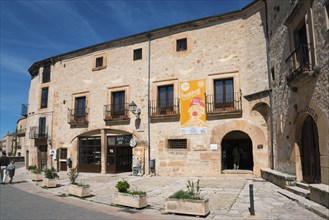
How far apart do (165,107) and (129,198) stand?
7826 millimetres

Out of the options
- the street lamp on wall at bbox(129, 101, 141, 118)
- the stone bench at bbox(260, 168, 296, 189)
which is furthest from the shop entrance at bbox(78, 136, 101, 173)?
the stone bench at bbox(260, 168, 296, 189)

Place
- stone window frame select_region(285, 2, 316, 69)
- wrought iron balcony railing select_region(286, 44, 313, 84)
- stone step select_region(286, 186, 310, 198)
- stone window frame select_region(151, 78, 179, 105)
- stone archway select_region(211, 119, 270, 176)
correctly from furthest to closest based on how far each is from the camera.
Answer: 1. stone window frame select_region(151, 78, 179, 105)
2. stone archway select_region(211, 119, 270, 176)
3. wrought iron balcony railing select_region(286, 44, 313, 84)
4. stone window frame select_region(285, 2, 316, 69)
5. stone step select_region(286, 186, 310, 198)

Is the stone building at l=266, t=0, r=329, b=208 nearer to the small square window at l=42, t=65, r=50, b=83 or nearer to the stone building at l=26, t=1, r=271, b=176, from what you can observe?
the stone building at l=26, t=1, r=271, b=176

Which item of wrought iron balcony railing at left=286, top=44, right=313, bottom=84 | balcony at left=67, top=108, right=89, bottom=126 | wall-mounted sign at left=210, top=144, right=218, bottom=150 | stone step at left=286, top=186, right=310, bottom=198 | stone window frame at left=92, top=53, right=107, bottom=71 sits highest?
stone window frame at left=92, top=53, right=107, bottom=71

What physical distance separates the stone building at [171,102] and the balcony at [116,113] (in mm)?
63

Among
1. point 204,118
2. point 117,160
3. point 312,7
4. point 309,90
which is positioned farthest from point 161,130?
point 312,7

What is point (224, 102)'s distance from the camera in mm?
13523

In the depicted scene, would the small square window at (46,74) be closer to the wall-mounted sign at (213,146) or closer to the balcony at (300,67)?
the wall-mounted sign at (213,146)

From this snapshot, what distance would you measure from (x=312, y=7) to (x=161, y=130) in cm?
923

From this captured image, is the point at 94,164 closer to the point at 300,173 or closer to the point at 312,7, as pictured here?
the point at 300,173

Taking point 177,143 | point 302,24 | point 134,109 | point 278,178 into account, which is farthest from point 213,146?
point 302,24

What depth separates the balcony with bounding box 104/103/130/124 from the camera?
15.8 m

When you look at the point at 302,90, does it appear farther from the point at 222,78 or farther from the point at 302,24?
the point at 222,78

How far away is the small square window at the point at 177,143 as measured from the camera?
1422 cm
